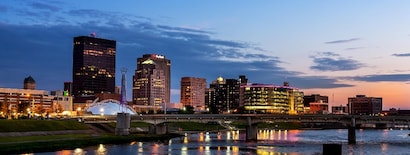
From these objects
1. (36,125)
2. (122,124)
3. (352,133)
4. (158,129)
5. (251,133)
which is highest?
(36,125)

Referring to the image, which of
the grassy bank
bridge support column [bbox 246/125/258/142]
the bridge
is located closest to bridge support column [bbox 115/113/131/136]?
the bridge

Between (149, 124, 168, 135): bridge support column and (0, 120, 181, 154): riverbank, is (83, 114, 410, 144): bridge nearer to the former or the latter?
(149, 124, 168, 135): bridge support column

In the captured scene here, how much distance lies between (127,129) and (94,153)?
204ft

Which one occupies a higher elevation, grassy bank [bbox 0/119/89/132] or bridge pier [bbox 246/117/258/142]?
grassy bank [bbox 0/119/89/132]

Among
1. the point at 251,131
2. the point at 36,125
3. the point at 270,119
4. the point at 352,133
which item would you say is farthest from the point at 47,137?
the point at 352,133

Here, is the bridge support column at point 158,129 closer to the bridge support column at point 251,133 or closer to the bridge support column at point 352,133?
the bridge support column at point 251,133

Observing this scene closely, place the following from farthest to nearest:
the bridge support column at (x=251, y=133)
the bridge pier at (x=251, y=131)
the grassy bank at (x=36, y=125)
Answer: the bridge pier at (x=251, y=131)
the bridge support column at (x=251, y=133)
the grassy bank at (x=36, y=125)

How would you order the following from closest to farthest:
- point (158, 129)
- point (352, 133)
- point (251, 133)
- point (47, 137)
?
point (47, 137), point (352, 133), point (251, 133), point (158, 129)

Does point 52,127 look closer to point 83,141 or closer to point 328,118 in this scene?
point 83,141

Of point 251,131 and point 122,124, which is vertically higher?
point 122,124

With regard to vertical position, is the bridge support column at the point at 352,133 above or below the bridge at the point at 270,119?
below

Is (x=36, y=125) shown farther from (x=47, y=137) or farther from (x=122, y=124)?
(x=122, y=124)

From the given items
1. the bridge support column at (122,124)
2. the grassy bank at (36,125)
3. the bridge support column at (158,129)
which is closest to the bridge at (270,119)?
the bridge support column at (158,129)

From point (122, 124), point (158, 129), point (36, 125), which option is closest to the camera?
point (36, 125)
